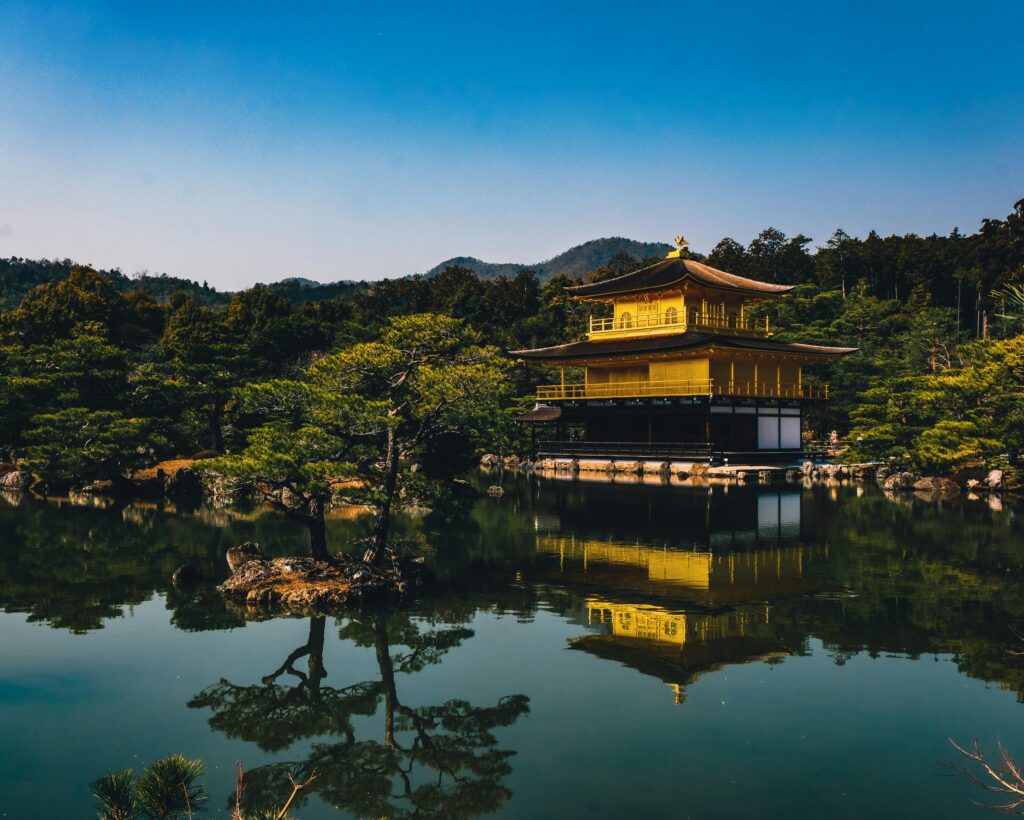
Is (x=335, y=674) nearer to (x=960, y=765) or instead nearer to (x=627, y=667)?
(x=627, y=667)

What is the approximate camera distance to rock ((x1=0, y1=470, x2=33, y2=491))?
35.2 metres

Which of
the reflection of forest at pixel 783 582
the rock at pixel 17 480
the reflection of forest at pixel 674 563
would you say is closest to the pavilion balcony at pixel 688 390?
the reflection of forest at pixel 674 563

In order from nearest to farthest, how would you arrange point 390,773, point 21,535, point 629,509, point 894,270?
point 390,773 → point 21,535 → point 629,509 → point 894,270

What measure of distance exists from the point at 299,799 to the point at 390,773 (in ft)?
2.95

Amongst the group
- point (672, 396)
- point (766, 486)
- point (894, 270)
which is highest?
point (894, 270)

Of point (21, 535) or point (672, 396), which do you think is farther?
point (672, 396)

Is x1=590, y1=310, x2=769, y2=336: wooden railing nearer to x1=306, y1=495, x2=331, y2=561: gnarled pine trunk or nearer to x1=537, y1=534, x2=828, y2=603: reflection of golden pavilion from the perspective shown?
x1=537, y1=534, x2=828, y2=603: reflection of golden pavilion

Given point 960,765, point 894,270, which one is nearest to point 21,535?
point 960,765

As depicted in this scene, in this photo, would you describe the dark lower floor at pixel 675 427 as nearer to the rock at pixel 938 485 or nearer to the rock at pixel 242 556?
the rock at pixel 938 485

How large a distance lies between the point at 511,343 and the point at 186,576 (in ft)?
153

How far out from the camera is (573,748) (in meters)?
8.62

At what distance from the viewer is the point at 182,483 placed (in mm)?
33875

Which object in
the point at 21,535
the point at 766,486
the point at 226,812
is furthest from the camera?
the point at 766,486

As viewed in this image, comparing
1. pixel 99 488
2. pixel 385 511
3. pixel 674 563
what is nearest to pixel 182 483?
pixel 99 488
